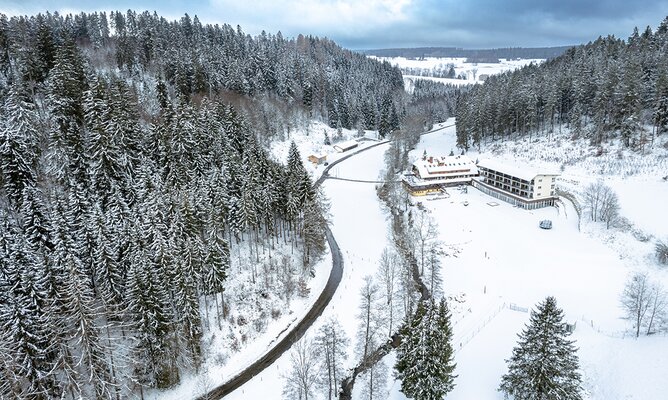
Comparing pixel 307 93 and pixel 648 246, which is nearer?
pixel 648 246

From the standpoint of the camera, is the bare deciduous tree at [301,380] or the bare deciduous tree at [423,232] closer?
the bare deciduous tree at [301,380]

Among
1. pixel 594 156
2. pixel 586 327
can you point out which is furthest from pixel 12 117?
pixel 594 156

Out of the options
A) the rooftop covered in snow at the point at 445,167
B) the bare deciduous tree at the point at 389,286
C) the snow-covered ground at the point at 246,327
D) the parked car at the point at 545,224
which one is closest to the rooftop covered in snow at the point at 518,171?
the rooftop covered in snow at the point at 445,167

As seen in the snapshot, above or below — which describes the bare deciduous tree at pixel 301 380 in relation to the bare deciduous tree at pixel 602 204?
below

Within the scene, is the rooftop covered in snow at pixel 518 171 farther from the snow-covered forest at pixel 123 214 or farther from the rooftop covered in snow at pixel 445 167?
the snow-covered forest at pixel 123 214

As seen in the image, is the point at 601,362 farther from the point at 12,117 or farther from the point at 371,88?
the point at 371,88

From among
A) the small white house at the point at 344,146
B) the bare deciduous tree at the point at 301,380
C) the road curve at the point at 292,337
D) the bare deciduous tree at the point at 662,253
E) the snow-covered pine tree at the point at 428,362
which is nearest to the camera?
the snow-covered pine tree at the point at 428,362

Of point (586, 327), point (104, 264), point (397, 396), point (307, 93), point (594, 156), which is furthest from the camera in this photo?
point (307, 93)

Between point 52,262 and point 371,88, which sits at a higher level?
point 371,88
